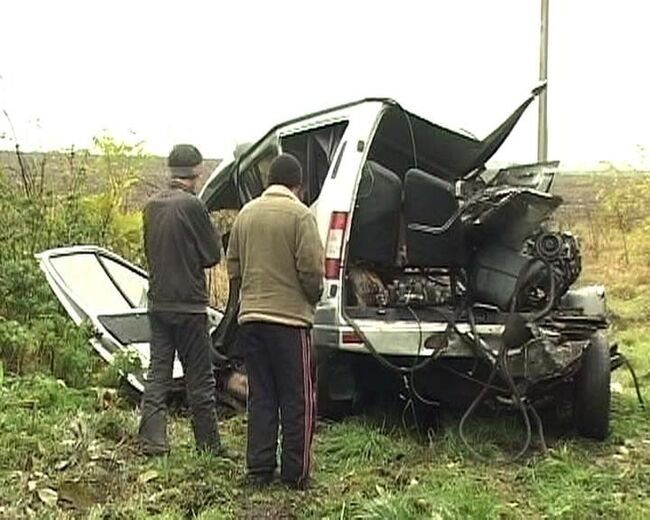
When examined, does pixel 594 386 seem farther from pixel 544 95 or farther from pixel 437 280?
pixel 544 95

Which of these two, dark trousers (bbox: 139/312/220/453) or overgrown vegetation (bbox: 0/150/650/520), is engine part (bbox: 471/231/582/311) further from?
dark trousers (bbox: 139/312/220/453)

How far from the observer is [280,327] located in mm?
5586

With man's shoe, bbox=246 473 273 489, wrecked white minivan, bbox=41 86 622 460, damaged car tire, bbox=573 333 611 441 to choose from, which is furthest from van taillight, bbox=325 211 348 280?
damaged car tire, bbox=573 333 611 441

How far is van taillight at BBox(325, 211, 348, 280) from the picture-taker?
6.51m

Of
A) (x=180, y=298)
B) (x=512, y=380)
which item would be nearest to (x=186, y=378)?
(x=180, y=298)

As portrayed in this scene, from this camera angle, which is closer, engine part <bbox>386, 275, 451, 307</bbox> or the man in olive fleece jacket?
the man in olive fleece jacket

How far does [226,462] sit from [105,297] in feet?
11.0

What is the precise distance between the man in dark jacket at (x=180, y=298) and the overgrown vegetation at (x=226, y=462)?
0.21 m

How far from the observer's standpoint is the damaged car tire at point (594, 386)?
6445mm

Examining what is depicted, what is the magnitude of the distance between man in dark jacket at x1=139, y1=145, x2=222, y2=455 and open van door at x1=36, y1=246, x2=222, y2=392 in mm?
1090

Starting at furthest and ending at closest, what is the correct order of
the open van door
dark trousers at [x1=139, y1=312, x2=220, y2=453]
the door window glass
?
the door window glass → the open van door → dark trousers at [x1=139, y1=312, x2=220, y2=453]

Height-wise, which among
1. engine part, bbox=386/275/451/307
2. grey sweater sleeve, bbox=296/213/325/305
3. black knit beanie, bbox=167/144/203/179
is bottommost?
engine part, bbox=386/275/451/307

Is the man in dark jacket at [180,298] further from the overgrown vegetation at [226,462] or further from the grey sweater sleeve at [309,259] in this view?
the grey sweater sleeve at [309,259]

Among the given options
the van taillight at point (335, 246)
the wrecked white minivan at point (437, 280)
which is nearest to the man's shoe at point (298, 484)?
the wrecked white minivan at point (437, 280)
